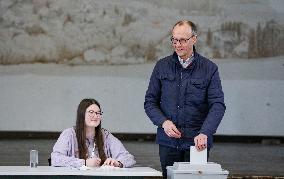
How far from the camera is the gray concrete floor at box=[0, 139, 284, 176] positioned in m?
7.72

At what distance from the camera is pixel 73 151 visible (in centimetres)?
391

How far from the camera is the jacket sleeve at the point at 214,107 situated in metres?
3.55

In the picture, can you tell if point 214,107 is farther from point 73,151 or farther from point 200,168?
point 73,151

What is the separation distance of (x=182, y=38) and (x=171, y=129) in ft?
1.55

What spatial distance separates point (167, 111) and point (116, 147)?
18.9 inches

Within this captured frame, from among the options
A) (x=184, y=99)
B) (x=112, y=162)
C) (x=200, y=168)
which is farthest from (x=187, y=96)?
(x=200, y=168)

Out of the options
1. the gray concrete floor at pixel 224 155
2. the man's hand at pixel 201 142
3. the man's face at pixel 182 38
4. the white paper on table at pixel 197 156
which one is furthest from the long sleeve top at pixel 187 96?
the gray concrete floor at pixel 224 155

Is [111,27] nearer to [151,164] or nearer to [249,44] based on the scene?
[249,44]

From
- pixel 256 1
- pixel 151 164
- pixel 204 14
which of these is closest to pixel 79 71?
pixel 204 14

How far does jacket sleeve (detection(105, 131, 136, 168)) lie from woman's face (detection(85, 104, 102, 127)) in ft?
0.48

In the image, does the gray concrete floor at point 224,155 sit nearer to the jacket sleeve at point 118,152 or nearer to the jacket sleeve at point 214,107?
the jacket sleeve at point 118,152

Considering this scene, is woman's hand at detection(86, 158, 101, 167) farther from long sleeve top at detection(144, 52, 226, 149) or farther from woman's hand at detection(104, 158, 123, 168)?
long sleeve top at detection(144, 52, 226, 149)

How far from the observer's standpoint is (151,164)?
26.1 feet

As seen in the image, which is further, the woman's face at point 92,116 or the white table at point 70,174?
the woman's face at point 92,116
